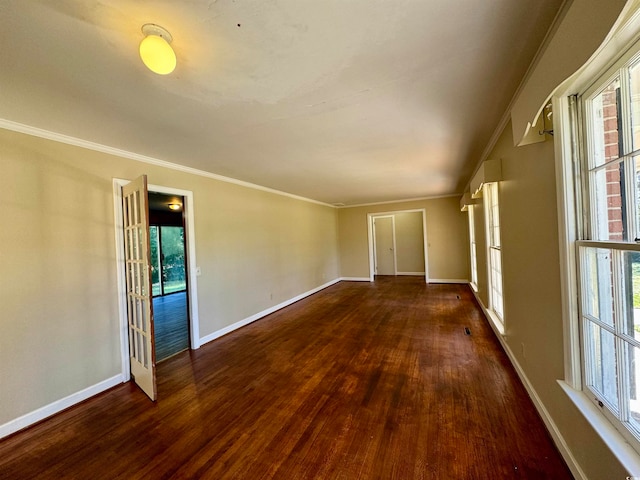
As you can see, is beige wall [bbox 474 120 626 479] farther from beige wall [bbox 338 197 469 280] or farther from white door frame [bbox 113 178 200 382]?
beige wall [bbox 338 197 469 280]

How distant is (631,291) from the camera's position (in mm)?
1081

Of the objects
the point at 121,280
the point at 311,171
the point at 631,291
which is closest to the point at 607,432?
the point at 631,291

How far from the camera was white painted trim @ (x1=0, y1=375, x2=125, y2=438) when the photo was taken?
196cm

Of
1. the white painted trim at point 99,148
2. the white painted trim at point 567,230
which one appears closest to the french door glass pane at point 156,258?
the white painted trim at point 99,148

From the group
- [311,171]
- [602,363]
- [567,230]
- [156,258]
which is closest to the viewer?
[602,363]

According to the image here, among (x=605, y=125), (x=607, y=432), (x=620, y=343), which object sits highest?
(x=605, y=125)

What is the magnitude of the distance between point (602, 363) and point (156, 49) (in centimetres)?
265

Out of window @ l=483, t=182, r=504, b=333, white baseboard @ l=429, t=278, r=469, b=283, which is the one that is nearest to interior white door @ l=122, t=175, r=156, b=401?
Answer: window @ l=483, t=182, r=504, b=333

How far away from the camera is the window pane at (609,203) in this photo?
3.65 feet

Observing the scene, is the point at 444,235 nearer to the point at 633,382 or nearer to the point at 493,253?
the point at 493,253

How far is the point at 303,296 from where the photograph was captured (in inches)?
241

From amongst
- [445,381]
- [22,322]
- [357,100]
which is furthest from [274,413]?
[357,100]

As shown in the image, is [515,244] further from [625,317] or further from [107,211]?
[107,211]

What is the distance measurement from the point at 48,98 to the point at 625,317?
347cm
